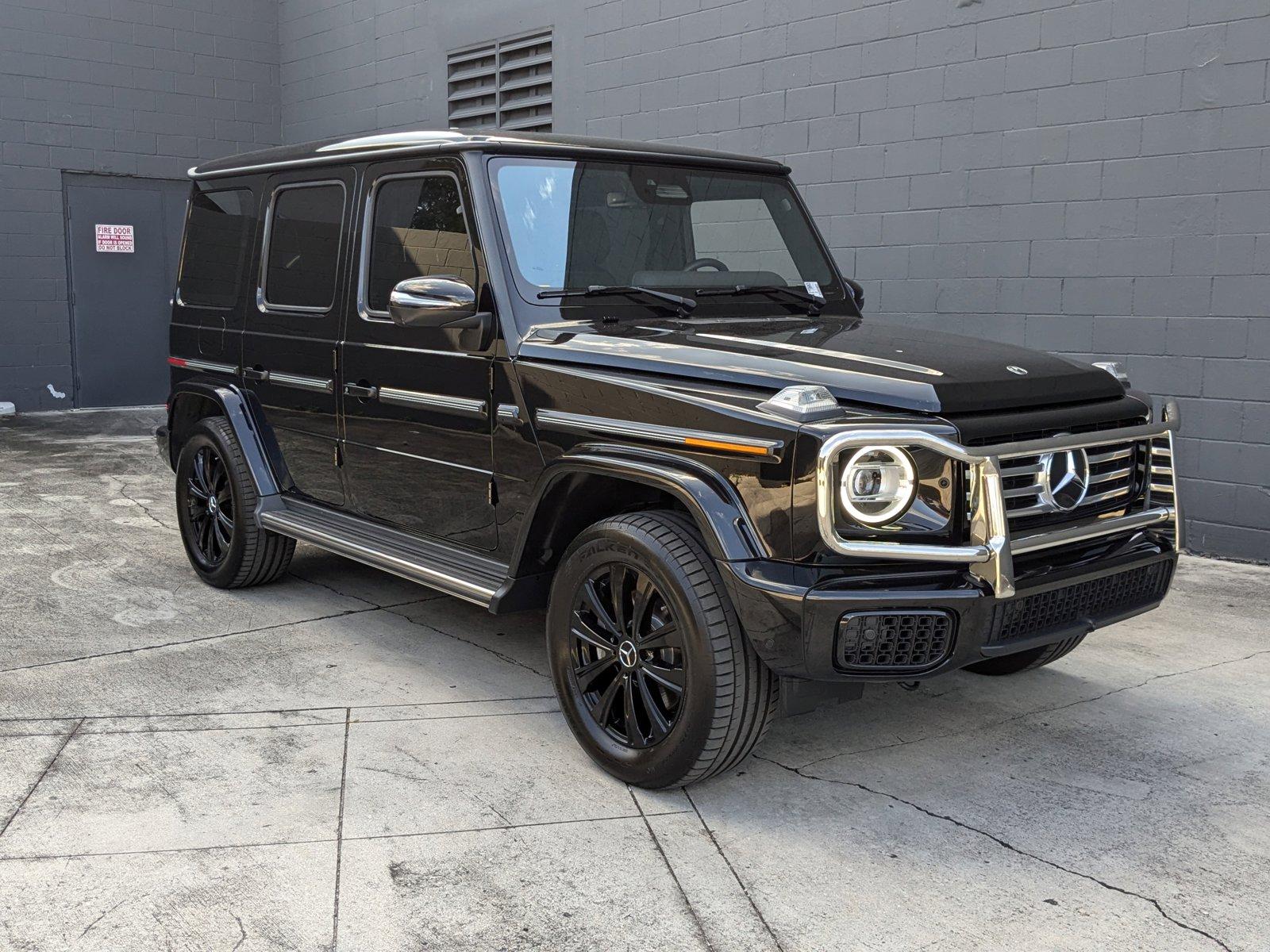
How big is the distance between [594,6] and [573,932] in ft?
27.2

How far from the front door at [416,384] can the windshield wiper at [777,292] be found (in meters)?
0.92

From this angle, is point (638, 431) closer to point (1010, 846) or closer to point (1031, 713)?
point (1010, 846)

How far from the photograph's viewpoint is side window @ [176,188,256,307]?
18.5ft

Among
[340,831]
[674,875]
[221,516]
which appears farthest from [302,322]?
[674,875]

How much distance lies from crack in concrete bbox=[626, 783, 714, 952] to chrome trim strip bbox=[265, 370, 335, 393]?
7.37 ft

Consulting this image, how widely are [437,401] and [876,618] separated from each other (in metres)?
1.96

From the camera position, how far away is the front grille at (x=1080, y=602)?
129 inches

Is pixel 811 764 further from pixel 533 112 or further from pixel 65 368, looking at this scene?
pixel 65 368

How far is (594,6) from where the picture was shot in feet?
31.6

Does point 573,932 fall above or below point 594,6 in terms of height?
below

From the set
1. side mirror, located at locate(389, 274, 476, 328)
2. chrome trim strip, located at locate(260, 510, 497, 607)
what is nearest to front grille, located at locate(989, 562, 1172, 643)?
chrome trim strip, located at locate(260, 510, 497, 607)

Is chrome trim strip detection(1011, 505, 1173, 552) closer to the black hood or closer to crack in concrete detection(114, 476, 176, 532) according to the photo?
the black hood

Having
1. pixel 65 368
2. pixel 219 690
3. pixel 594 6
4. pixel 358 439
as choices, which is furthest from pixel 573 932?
pixel 65 368

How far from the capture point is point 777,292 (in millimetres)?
4625
